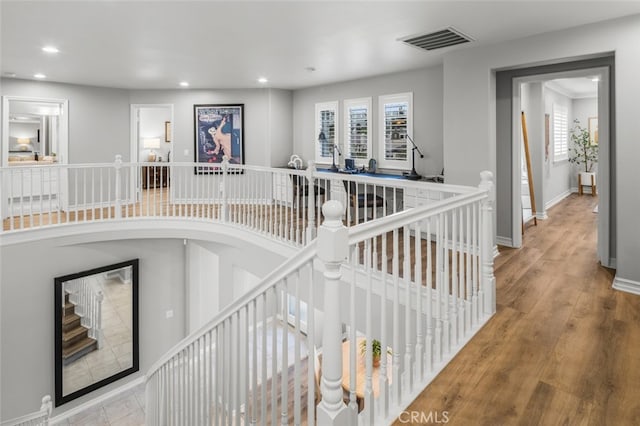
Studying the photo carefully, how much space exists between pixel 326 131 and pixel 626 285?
5.48 meters

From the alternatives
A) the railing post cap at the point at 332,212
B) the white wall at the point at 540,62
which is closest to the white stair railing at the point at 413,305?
the railing post cap at the point at 332,212

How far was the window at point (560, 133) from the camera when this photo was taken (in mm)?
8039

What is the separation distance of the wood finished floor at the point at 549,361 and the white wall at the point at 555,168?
161 inches

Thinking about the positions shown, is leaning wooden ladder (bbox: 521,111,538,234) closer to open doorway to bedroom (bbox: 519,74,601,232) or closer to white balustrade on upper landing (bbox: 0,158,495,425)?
open doorway to bedroom (bbox: 519,74,601,232)

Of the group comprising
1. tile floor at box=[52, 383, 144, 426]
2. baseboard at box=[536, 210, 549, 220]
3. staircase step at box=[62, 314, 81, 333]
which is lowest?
tile floor at box=[52, 383, 144, 426]

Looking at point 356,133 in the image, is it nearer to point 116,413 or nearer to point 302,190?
point 302,190

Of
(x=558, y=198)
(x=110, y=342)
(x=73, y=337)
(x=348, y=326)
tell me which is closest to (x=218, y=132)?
(x=110, y=342)

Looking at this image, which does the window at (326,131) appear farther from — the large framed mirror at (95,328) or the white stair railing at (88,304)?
the white stair railing at (88,304)

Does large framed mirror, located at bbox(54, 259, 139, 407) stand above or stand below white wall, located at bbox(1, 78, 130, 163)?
below

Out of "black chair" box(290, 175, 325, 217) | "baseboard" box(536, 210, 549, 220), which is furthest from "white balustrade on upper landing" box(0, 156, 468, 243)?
"baseboard" box(536, 210, 549, 220)

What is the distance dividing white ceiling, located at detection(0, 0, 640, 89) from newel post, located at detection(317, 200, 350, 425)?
104 inches

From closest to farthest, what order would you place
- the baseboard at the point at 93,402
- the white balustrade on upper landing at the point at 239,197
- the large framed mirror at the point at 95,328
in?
the white balustrade on upper landing at the point at 239,197 < the baseboard at the point at 93,402 < the large framed mirror at the point at 95,328

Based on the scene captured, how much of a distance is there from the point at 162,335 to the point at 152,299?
2.33 feet

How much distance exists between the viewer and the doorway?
13.6 feet
